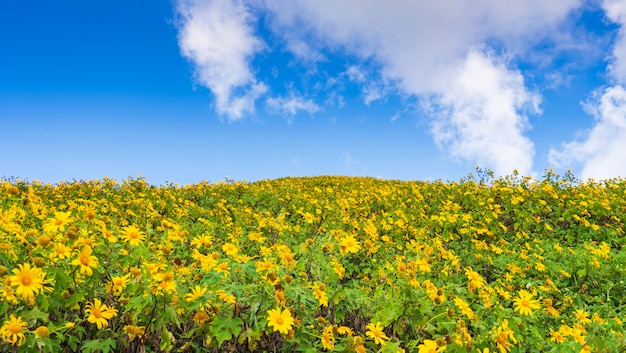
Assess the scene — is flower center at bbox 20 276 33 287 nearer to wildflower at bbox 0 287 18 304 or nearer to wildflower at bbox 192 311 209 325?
wildflower at bbox 0 287 18 304

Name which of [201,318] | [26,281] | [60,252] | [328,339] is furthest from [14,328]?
[328,339]

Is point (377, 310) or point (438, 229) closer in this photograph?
point (377, 310)

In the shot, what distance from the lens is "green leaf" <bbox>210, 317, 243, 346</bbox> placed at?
2770 millimetres

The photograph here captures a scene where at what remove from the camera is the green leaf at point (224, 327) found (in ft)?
9.09

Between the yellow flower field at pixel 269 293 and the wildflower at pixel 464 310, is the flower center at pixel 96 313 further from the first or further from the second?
the wildflower at pixel 464 310

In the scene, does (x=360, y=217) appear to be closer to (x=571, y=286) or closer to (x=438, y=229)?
(x=438, y=229)

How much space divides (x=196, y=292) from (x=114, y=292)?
2.30 feet

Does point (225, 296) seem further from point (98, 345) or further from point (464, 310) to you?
point (464, 310)

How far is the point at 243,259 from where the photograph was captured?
4.02 metres

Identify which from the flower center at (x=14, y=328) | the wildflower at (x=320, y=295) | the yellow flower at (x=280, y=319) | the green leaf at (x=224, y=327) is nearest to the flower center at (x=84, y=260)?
the flower center at (x=14, y=328)

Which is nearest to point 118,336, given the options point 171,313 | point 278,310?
point 171,313

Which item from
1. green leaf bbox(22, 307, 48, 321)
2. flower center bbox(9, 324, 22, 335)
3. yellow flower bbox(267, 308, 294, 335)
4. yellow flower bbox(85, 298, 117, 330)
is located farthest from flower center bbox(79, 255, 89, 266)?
yellow flower bbox(267, 308, 294, 335)

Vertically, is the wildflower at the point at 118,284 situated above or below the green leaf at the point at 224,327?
above

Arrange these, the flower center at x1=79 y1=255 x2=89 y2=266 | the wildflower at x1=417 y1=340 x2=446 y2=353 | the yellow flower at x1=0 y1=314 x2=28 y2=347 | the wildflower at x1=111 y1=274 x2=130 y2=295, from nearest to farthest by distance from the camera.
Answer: the yellow flower at x1=0 y1=314 x2=28 y2=347
the wildflower at x1=417 y1=340 x2=446 y2=353
the flower center at x1=79 y1=255 x2=89 y2=266
the wildflower at x1=111 y1=274 x2=130 y2=295
